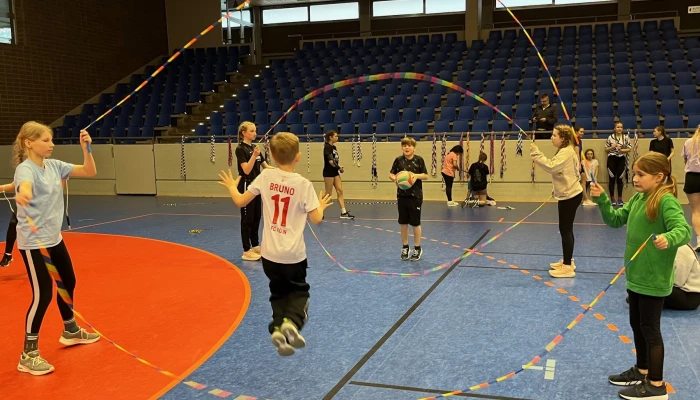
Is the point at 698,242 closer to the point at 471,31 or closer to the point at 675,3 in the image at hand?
the point at 471,31

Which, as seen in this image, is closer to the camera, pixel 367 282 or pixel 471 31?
pixel 367 282

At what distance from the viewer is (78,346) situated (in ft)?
15.1

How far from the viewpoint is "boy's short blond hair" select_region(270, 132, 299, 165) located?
3.44m

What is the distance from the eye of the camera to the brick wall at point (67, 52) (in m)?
18.6

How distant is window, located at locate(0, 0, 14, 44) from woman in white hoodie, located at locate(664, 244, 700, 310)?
66.7 ft

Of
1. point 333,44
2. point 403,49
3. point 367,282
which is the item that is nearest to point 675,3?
point 403,49

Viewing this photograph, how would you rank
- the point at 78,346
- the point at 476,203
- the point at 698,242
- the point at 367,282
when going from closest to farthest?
the point at 78,346, the point at 367,282, the point at 698,242, the point at 476,203

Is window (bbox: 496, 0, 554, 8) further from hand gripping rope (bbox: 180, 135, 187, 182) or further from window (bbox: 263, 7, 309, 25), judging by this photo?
hand gripping rope (bbox: 180, 135, 187, 182)

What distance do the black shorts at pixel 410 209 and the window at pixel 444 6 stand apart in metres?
18.3

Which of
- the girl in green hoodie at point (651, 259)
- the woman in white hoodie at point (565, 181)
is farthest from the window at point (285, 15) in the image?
the girl in green hoodie at point (651, 259)

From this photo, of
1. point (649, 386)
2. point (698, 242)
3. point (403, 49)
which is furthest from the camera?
point (403, 49)

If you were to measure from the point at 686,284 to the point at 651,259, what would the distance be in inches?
87.0

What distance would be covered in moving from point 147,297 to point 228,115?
1240 centimetres

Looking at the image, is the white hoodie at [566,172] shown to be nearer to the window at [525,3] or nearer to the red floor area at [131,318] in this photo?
the red floor area at [131,318]
